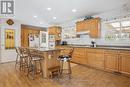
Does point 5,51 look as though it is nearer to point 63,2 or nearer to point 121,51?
point 63,2

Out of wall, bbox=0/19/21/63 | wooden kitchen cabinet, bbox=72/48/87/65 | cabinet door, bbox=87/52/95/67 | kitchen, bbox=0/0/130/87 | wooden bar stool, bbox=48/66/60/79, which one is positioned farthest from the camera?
wall, bbox=0/19/21/63

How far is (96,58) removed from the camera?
4957mm

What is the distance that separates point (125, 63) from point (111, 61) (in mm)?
515

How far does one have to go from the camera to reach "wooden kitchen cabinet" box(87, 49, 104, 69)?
4734 mm

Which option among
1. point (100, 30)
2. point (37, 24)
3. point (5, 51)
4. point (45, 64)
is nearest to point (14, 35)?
point (5, 51)

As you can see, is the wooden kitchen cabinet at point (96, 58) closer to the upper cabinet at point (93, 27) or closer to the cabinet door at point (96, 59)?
the cabinet door at point (96, 59)

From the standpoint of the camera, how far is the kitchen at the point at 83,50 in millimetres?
3711

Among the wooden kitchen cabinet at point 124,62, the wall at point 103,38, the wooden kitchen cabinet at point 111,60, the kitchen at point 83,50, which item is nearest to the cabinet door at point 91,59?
the kitchen at point 83,50

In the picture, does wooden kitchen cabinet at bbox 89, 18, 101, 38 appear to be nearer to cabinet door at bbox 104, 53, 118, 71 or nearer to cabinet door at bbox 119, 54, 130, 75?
cabinet door at bbox 104, 53, 118, 71

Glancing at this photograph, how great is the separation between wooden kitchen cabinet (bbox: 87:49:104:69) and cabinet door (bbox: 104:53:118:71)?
224mm

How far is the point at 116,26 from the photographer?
199 inches

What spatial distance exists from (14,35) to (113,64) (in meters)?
5.52

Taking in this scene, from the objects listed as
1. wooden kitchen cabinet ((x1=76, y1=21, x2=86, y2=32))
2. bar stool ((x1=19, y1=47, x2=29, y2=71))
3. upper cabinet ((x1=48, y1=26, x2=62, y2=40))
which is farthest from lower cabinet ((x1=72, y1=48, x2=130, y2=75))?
upper cabinet ((x1=48, y1=26, x2=62, y2=40))

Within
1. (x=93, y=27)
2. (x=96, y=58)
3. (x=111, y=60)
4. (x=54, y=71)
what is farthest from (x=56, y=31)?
(x=111, y=60)
